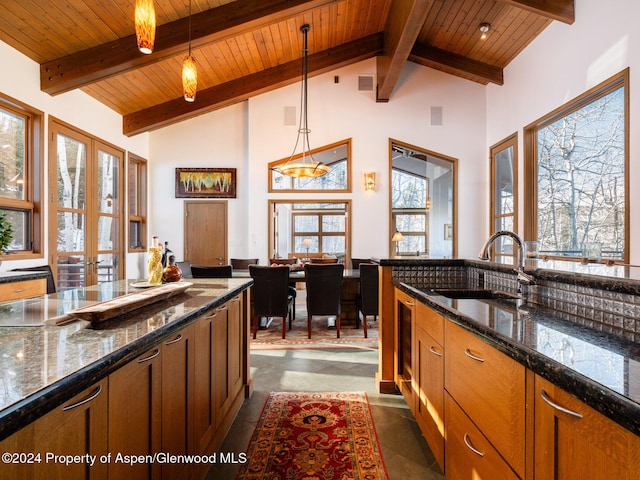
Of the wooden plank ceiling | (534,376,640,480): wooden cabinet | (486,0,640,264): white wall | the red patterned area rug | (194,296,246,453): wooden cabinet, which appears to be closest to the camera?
(534,376,640,480): wooden cabinet

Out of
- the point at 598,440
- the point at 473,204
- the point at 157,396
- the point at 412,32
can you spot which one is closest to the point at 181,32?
the point at 412,32

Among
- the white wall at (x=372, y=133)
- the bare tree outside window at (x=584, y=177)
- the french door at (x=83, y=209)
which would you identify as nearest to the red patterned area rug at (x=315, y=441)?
the bare tree outside window at (x=584, y=177)

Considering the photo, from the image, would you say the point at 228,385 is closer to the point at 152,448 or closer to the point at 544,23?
the point at 152,448

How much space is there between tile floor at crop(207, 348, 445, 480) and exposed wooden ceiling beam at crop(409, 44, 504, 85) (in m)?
4.85

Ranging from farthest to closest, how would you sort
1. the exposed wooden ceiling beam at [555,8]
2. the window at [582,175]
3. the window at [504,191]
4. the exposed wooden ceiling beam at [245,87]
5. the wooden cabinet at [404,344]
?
the exposed wooden ceiling beam at [245,87] < the window at [504,191] < the exposed wooden ceiling beam at [555,8] < the window at [582,175] < the wooden cabinet at [404,344]

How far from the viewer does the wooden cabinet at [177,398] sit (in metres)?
1.25

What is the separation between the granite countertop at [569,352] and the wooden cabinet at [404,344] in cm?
83

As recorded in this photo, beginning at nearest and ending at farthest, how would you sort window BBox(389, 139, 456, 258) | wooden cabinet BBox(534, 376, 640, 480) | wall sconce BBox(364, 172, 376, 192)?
1. wooden cabinet BBox(534, 376, 640, 480)
2. wall sconce BBox(364, 172, 376, 192)
3. window BBox(389, 139, 456, 258)

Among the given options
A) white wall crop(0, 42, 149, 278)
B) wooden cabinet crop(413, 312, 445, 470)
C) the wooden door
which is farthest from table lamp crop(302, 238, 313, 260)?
wooden cabinet crop(413, 312, 445, 470)

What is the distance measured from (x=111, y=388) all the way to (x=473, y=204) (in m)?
6.48

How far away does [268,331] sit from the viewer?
14.7ft

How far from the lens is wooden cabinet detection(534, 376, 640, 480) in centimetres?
63

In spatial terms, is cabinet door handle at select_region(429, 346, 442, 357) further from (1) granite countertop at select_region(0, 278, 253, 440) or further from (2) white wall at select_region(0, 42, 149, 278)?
(2) white wall at select_region(0, 42, 149, 278)

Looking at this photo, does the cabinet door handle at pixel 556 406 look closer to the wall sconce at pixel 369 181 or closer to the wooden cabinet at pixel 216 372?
the wooden cabinet at pixel 216 372
